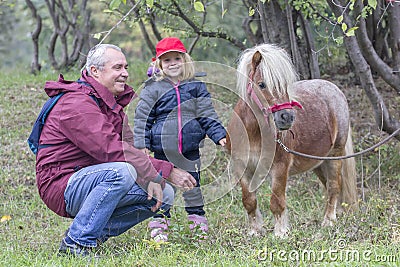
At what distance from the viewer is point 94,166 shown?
15.2 feet

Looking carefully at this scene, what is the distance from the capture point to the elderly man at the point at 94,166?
A: 4.48m

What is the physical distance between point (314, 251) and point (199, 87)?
185 cm

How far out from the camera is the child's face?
518cm

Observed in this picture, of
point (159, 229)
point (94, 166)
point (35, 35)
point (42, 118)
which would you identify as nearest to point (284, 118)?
point (159, 229)

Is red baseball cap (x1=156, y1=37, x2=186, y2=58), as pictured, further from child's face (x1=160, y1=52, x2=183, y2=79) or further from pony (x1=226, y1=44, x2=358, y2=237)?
pony (x1=226, y1=44, x2=358, y2=237)

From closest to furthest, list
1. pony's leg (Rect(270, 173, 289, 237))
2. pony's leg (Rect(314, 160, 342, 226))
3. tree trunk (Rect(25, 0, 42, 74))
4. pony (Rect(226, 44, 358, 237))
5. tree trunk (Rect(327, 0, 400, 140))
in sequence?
pony (Rect(226, 44, 358, 237)) < pony's leg (Rect(270, 173, 289, 237)) < pony's leg (Rect(314, 160, 342, 226)) < tree trunk (Rect(327, 0, 400, 140)) < tree trunk (Rect(25, 0, 42, 74))

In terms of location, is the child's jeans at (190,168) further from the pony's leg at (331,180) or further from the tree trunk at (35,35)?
the tree trunk at (35,35)

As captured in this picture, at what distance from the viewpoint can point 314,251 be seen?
163 inches

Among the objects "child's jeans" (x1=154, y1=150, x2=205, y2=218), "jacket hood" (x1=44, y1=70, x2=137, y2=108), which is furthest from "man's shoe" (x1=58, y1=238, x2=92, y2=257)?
"jacket hood" (x1=44, y1=70, x2=137, y2=108)

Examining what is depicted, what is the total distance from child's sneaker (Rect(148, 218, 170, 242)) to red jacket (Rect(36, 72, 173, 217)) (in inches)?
16.4

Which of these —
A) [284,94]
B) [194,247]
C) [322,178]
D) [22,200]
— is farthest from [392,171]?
[22,200]

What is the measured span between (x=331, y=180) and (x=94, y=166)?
3.19 metres

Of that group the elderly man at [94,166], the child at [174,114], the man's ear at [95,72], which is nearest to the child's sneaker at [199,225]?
the child at [174,114]

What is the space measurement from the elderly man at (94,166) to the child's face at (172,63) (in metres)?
0.43
